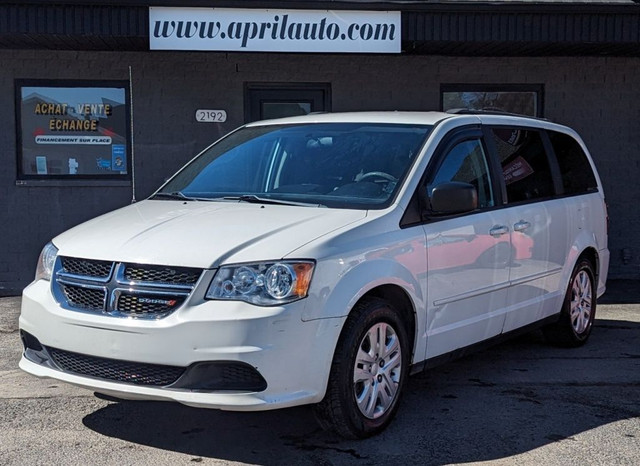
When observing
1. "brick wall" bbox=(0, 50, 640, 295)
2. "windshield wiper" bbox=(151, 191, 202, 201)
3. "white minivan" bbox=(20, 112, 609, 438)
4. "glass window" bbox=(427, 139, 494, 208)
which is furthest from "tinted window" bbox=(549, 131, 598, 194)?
"brick wall" bbox=(0, 50, 640, 295)

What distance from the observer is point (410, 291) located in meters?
4.97

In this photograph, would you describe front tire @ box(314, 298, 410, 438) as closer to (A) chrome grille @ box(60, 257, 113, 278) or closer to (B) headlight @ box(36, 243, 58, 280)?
(A) chrome grille @ box(60, 257, 113, 278)

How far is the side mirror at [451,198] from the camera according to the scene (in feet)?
16.8

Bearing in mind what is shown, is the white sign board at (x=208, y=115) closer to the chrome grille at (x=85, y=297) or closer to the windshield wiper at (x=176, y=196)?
the windshield wiper at (x=176, y=196)

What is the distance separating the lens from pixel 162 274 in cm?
434

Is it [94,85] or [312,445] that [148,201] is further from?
[94,85]

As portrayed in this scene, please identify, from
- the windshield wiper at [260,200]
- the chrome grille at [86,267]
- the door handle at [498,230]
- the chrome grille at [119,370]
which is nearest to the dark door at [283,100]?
the door handle at [498,230]

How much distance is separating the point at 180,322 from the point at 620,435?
2566 mm

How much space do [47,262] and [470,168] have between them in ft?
9.02

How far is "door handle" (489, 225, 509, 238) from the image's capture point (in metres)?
5.73

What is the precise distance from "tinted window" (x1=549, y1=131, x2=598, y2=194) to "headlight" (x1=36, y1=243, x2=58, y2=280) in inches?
159

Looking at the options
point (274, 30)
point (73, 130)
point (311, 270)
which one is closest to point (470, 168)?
point (311, 270)

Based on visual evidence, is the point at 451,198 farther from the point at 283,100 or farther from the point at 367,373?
the point at 283,100

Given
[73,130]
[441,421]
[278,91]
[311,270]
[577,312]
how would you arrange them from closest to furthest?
[311,270]
[441,421]
[577,312]
[73,130]
[278,91]
